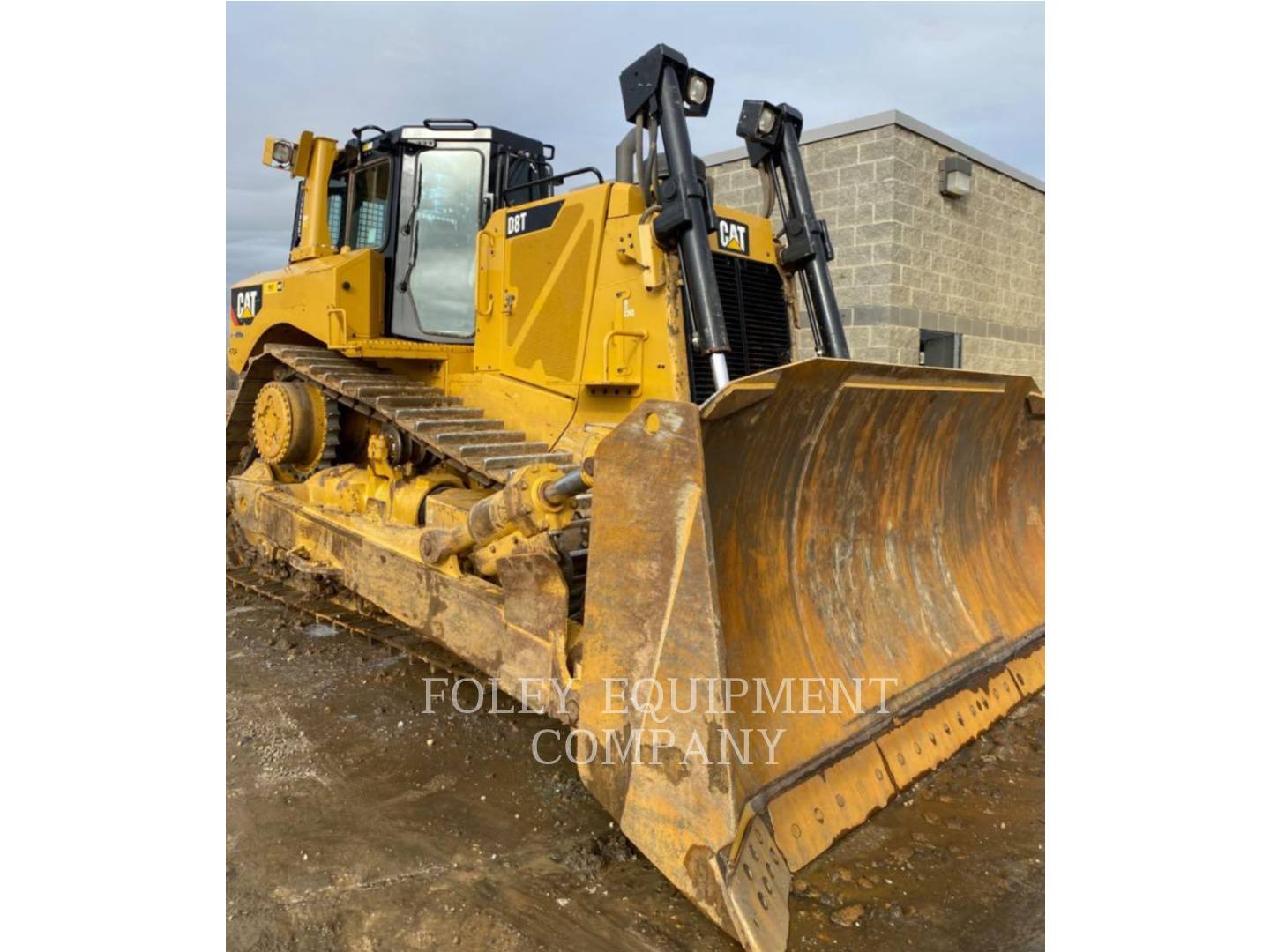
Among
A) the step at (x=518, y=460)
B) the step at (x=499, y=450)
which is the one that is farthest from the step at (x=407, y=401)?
the step at (x=518, y=460)

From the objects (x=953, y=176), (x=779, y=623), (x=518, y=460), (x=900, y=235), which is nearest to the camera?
(x=779, y=623)

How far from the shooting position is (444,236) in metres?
5.43

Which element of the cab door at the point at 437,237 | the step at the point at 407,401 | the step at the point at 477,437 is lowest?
the step at the point at 477,437

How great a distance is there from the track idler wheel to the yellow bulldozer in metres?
0.02

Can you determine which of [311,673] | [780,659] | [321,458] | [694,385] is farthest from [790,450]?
[321,458]

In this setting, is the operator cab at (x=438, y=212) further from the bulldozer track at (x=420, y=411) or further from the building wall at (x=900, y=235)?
the building wall at (x=900, y=235)

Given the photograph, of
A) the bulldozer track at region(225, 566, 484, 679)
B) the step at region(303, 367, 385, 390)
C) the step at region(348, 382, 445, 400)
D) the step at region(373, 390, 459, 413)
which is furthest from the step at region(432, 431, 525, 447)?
the bulldozer track at region(225, 566, 484, 679)

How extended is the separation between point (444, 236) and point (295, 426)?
1.51 meters

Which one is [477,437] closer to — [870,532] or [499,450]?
[499,450]

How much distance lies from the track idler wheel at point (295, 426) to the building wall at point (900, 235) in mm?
5713

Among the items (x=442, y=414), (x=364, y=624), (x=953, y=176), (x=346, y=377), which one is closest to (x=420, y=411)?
(x=442, y=414)

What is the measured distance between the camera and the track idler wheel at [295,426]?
17.7ft

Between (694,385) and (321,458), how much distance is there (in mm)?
2665

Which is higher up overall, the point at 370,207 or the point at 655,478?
the point at 370,207
